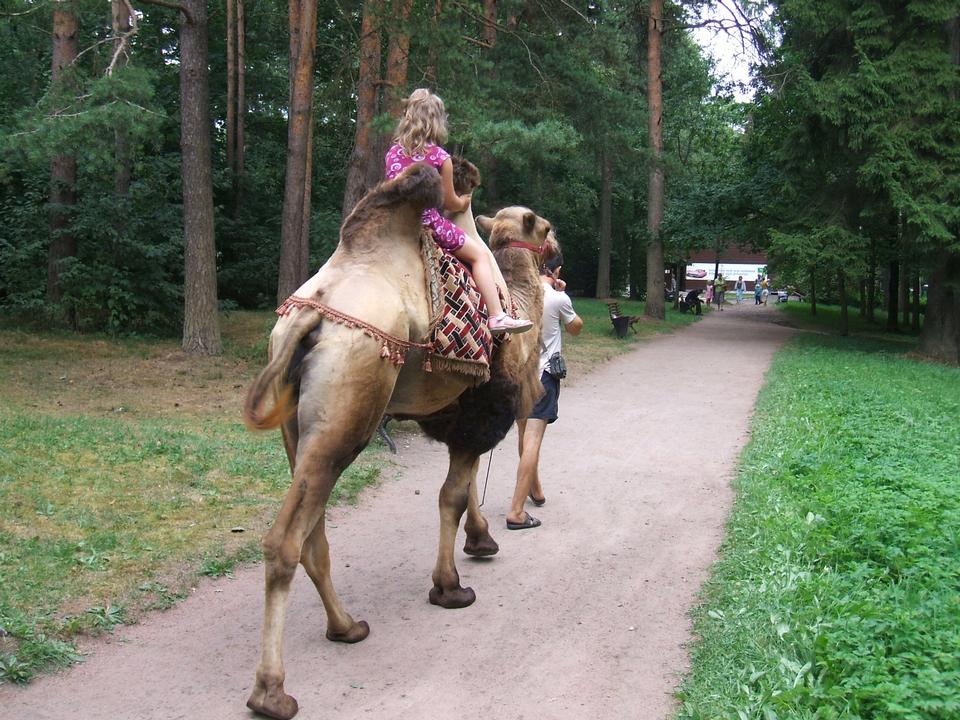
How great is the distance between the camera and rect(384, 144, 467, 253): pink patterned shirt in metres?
4.64

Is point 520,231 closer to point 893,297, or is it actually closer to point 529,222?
point 529,222

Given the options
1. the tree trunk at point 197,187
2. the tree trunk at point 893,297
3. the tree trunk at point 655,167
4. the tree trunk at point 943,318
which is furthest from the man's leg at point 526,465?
the tree trunk at point 893,297

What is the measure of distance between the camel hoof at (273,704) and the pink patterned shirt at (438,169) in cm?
250

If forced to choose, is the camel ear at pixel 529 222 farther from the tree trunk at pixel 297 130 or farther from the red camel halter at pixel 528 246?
the tree trunk at pixel 297 130

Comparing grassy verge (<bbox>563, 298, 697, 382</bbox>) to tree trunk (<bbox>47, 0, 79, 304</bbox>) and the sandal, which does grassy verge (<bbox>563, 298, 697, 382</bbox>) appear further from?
tree trunk (<bbox>47, 0, 79, 304</bbox>)

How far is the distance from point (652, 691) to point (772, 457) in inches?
201

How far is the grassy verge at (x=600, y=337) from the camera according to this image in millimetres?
18052

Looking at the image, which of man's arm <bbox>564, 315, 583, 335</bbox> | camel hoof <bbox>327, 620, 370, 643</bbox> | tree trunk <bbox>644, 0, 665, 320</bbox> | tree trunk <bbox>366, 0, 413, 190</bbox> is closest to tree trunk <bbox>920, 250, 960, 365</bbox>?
tree trunk <bbox>644, 0, 665, 320</bbox>

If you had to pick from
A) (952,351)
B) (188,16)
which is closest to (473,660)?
(188,16)

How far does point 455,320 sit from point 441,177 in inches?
30.9

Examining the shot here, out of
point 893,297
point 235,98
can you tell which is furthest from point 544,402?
point 893,297

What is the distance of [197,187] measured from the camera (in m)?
14.0

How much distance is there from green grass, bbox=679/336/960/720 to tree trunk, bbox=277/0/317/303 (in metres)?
9.53

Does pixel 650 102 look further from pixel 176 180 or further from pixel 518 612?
pixel 518 612
